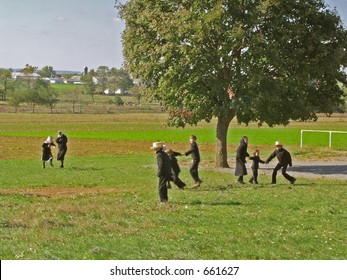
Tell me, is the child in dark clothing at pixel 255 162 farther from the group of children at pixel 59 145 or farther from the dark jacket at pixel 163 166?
the group of children at pixel 59 145

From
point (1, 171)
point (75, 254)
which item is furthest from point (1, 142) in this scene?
point (75, 254)

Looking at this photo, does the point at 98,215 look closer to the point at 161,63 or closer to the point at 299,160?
the point at 161,63

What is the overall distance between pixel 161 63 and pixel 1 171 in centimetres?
1058

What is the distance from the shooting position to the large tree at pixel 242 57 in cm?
3142

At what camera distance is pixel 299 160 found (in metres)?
41.3

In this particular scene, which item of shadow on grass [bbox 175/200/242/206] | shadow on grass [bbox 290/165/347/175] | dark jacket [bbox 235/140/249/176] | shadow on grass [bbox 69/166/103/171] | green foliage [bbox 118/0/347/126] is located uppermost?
green foliage [bbox 118/0/347/126]

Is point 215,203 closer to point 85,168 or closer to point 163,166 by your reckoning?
point 163,166

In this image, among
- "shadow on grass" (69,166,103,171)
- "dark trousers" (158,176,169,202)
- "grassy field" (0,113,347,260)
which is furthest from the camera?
"shadow on grass" (69,166,103,171)

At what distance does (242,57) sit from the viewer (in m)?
32.4

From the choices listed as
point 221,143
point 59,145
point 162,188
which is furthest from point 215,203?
point 59,145

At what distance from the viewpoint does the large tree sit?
31.4 metres

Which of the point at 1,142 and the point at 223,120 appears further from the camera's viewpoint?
the point at 1,142

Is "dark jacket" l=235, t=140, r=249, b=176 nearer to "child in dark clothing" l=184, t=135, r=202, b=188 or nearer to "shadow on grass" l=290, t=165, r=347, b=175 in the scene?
"child in dark clothing" l=184, t=135, r=202, b=188

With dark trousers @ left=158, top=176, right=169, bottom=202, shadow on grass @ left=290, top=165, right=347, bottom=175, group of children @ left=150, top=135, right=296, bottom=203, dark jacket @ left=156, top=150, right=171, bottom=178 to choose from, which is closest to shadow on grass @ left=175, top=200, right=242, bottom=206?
dark trousers @ left=158, top=176, right=169, bottom=202
